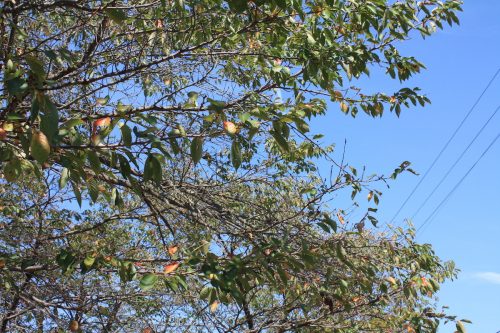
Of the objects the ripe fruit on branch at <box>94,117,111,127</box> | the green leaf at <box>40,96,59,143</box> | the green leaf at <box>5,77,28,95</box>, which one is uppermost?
the ripe fruit on branch at <box>94,117,111,127</box>

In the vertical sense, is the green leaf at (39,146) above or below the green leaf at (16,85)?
below

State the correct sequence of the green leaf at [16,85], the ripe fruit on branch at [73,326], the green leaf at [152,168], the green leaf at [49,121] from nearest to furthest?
the green leaf at [49,121] → the green leaf at [16,85] → the green leaf at [152,168] → the ripe fruit on branch at [73,326]

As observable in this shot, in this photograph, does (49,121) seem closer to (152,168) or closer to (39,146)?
(39,146)

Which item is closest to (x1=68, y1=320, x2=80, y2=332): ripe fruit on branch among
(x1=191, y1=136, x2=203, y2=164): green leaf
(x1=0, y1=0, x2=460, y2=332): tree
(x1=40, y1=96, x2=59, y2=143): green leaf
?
(x1=0, y1=0, x2=460, y2=332): tree

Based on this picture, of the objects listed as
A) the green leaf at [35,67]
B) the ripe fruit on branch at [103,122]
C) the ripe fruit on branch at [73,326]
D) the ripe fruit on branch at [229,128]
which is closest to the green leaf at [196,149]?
the ripe fruit on branch at [229,128]

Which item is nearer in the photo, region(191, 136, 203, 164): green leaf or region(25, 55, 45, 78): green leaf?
region(25, 55, 45, 78): green leaf

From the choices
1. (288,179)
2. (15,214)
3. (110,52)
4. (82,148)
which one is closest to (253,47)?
(110,52)

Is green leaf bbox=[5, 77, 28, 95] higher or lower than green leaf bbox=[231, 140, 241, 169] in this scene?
higher

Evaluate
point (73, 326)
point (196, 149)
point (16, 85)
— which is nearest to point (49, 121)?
point (16, 85)

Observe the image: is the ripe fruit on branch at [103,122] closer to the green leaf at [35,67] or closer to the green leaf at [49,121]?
the green leaf at [35,67]

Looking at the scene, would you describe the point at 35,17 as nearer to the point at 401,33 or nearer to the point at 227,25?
the point at 227,25

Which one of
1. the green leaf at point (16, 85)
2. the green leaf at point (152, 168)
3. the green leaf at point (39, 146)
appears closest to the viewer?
the green leaf at point (39, 146)

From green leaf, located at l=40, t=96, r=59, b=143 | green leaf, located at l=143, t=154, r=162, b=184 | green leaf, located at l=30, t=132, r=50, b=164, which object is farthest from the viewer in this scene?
green leaf, located at l=143, t=154, r=162, b=184

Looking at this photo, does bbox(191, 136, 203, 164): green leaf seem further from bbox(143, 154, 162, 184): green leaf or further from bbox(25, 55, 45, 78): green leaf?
bbox(25, 55, 45, 78): green leaf
